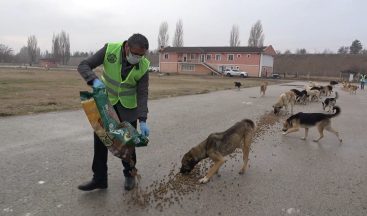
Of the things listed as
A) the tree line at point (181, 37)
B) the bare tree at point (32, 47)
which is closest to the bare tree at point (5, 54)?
the bare tree at point (32, 47)

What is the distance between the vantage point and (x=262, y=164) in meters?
6.96

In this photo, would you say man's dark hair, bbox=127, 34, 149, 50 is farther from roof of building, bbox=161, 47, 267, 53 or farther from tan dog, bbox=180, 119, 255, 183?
roof of building, bbox=161, 47, 267, 53

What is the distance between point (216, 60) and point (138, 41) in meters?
76.1

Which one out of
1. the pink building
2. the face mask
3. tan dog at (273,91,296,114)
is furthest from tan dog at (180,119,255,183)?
the pink building

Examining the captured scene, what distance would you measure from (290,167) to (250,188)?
1635mm

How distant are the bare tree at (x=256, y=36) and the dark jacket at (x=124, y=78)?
297 ft

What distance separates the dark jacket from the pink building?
230 ft

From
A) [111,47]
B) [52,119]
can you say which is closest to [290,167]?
[111,47]

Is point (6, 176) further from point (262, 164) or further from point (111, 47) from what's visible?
point (262, 164)

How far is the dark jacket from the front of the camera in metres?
4.47

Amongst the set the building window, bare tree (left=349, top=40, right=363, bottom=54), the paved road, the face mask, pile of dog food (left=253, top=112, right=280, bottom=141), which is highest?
bare tree (left=349, top=40, right=363, bottom=54)

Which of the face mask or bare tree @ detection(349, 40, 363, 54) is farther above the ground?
bare tree @ detection(349, 40, 363, 54)

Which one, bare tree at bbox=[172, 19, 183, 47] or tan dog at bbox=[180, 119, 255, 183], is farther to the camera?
bare tree at bbox=[172, 19, 183, 47]

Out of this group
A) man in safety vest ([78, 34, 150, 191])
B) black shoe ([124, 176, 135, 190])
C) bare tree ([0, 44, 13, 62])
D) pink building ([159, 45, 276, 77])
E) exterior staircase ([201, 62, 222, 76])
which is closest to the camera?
→ man in safety vest ([78, 34, 150, 191])
